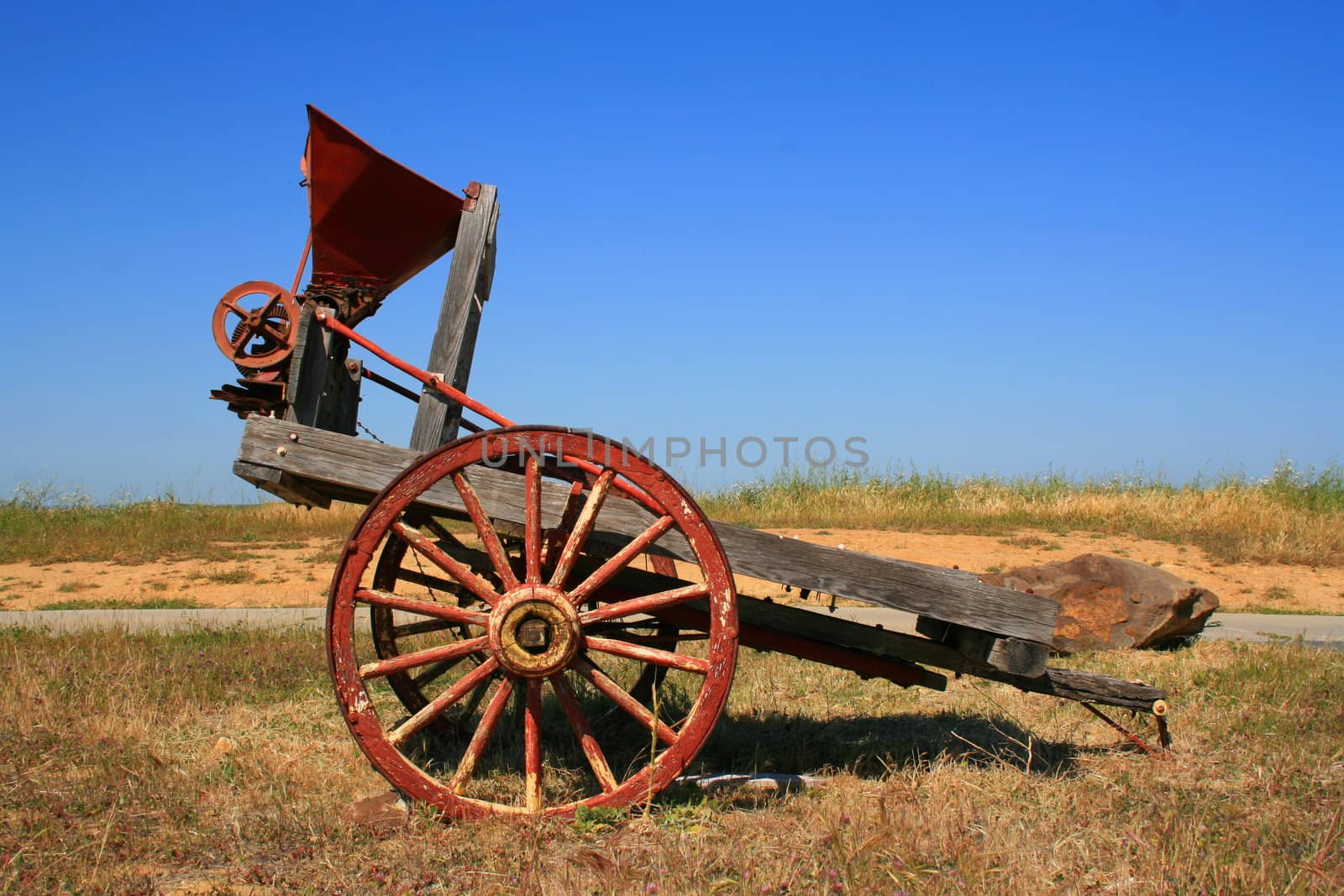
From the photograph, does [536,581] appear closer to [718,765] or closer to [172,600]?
[718,765]

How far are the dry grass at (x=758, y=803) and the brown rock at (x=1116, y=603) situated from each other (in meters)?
1.21

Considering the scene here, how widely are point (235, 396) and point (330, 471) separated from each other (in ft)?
2.03

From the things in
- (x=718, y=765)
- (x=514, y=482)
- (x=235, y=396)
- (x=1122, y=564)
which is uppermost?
(x=235, y=396)

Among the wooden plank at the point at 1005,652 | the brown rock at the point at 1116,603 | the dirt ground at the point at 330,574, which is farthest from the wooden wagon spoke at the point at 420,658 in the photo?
the dirt ground at the point at 330,574

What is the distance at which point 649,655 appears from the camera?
3363mm

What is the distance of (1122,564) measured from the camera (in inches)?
298

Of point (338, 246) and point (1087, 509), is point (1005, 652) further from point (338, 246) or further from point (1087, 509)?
point (1087, 509)

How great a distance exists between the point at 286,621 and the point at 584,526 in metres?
5.47

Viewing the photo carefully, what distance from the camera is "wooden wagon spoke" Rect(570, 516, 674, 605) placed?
10.8 feet

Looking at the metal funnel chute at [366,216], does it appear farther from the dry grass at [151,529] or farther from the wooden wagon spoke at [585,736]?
the dry grass at [151,529]

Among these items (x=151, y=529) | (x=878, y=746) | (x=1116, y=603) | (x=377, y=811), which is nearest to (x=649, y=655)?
(x=377, y=811)

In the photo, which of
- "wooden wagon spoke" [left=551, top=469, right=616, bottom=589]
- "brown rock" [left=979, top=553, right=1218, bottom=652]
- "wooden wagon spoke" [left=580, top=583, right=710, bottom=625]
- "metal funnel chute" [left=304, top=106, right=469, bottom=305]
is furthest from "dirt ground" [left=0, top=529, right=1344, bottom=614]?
"wooden wagon spoke" [left=551, top=469, right=616, bottom=589]

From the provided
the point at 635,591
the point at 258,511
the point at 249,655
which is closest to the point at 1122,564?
the point at 635,591

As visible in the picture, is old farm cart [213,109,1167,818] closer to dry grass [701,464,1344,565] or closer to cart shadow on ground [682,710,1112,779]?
cart shadow on ground [682,710,1112,779]
